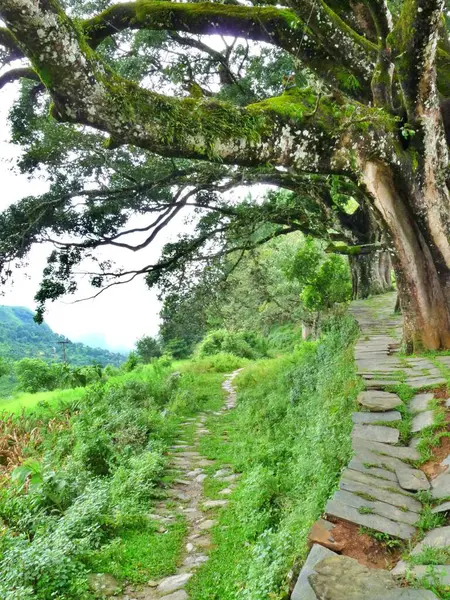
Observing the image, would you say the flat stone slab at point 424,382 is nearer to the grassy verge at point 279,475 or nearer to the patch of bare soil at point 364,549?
the grassy verge at point 279,475

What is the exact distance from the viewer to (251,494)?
4.79 m

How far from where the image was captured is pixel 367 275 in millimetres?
12938

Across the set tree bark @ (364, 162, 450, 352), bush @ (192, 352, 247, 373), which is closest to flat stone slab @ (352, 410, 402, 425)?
tree bark @ (364, 162, 450, 352)

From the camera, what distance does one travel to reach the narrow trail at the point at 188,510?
3.72 m

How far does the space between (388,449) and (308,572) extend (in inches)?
60.7

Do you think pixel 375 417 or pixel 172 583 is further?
pixel 375 417

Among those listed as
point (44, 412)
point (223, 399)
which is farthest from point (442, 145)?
point (44, 412)

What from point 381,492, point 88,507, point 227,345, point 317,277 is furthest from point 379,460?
point 227,345

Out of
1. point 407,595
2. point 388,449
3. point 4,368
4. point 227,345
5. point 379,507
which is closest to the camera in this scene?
point 407,595

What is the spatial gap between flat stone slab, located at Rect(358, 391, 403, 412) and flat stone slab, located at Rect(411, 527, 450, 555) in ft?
5.73

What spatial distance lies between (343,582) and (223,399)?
1041 centimetres

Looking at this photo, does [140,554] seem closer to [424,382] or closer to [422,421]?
[422,421]

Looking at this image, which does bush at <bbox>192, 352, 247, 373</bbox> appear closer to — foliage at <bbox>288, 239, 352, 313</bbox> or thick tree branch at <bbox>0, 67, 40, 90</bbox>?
foliage at <bbox>288, 239, 352, 313</bbox>

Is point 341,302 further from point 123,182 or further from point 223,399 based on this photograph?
point 123,182
